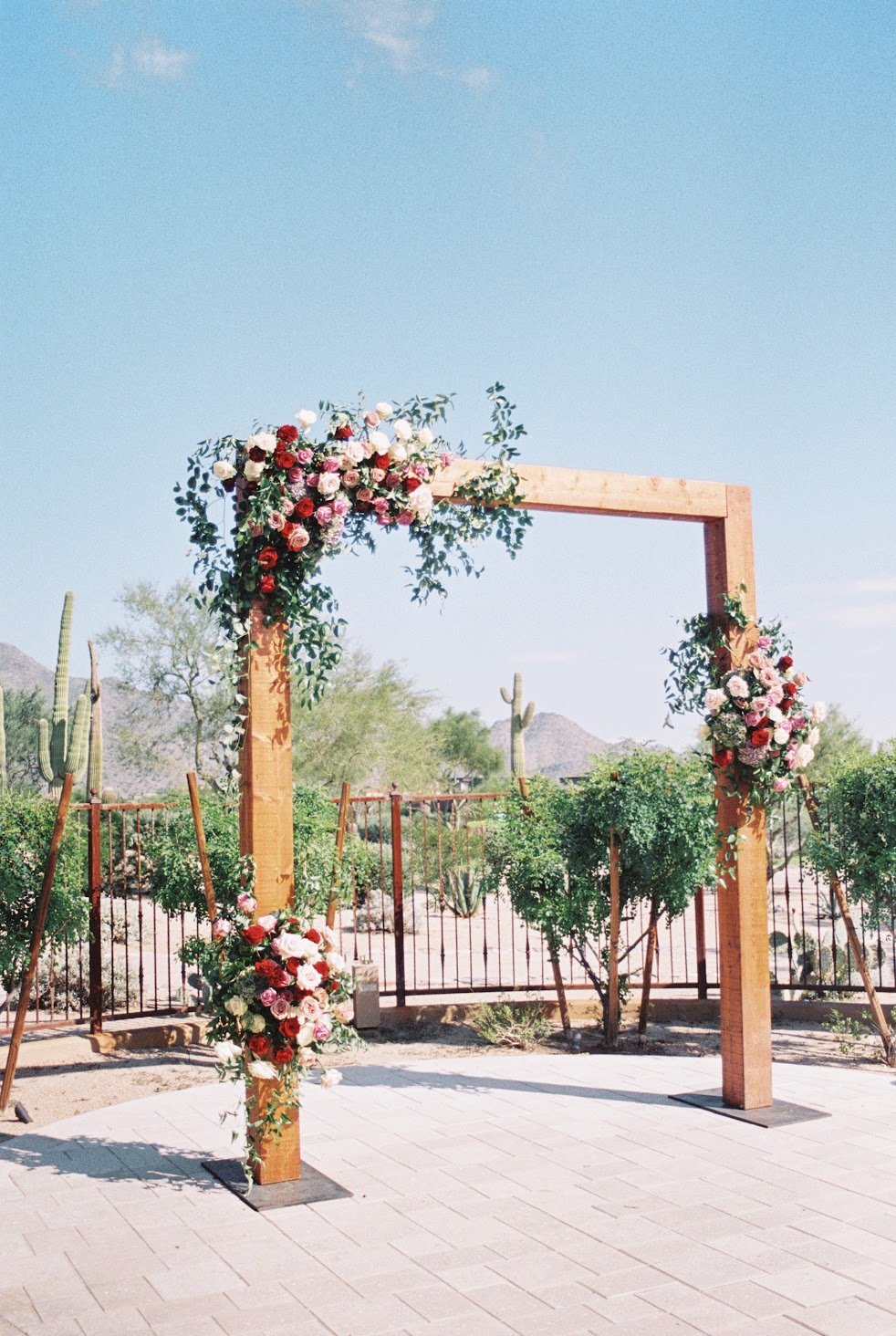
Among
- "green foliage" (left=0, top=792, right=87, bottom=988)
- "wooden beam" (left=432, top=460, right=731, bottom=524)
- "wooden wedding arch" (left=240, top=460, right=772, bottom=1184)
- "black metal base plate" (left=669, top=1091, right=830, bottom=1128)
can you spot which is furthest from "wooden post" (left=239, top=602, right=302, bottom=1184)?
"green foliage" (left=0, top=792, right=87, bottom=988)

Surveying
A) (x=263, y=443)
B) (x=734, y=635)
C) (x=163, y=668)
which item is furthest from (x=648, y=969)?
(x=163, y=668)

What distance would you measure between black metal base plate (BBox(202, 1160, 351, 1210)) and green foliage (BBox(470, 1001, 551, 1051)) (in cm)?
333

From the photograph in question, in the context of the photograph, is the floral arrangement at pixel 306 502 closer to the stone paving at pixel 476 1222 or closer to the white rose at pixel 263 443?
the white rose at pixel 263 443

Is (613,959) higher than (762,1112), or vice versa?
(613,959)

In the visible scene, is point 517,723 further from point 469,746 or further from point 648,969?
point 648,969

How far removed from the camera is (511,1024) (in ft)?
26.7

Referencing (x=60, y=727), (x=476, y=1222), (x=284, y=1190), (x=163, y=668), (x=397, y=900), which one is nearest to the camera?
(x=476, y=1222)

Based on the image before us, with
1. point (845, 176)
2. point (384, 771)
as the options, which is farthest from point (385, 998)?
point (384, 771)

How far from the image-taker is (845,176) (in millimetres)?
9414

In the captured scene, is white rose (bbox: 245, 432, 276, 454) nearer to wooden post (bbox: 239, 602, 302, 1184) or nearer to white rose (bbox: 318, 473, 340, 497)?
white rose (bbox: 318, 473, 340, 497)

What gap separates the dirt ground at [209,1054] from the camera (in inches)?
275

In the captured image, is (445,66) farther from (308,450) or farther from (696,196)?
(308,450)

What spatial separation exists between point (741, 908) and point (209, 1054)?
415 centimetres

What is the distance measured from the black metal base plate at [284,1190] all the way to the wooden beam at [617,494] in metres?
3.05
